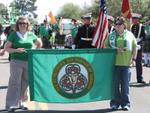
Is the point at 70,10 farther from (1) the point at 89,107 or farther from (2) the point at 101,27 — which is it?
(1) the point at 89,107

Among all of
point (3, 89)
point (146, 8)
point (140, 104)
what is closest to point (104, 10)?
point (140, 104)

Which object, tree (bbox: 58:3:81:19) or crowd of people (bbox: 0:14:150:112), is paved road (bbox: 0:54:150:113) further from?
tree (bbox: 58:3:81:19)

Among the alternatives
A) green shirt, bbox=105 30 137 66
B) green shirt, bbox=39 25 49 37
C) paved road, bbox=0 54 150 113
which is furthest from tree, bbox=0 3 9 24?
green shirt, bbox=105 30 137 66

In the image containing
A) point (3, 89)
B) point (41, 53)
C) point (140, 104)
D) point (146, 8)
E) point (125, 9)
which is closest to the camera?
point (41, 53)

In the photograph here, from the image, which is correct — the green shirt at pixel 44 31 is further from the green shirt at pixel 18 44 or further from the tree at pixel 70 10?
the tree at pixel 70 10

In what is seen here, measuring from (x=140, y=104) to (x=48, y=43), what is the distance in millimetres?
19038

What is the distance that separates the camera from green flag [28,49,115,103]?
32.5 feet

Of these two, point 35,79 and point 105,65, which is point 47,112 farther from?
point 105,65

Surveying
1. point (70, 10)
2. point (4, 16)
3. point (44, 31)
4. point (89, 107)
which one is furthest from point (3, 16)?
point (89, 107)

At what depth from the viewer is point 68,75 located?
10.0 meters

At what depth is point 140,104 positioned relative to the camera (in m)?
11.3

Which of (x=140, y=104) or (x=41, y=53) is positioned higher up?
(x=41, y=53)

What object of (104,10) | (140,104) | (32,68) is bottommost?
(140,104)

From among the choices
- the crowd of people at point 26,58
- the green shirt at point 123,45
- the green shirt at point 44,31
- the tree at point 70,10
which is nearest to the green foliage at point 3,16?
the tree at point 70,10
